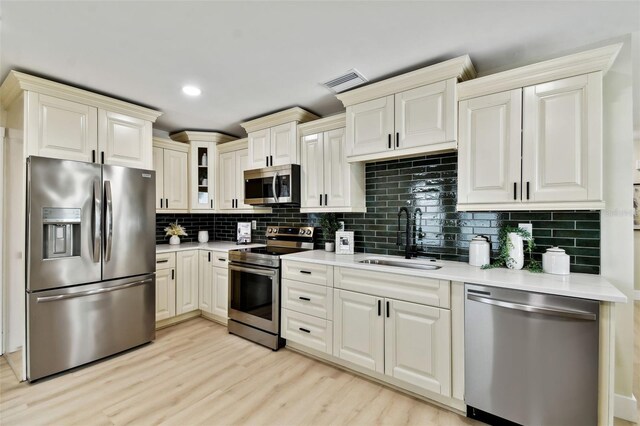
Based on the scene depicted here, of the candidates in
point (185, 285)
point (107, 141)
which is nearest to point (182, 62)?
point (107, 141)

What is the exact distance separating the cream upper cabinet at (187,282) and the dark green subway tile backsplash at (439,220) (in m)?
1.46

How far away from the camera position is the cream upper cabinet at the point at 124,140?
2.79 meters

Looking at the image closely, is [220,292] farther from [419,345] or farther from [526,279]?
[526,279]

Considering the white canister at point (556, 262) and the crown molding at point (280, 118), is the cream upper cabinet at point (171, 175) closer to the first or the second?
the crown molding at point (280, 118)

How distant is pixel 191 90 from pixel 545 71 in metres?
2.83

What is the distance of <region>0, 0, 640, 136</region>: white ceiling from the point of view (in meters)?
1.68

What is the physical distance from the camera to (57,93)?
8.21 ft

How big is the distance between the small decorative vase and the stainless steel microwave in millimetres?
2015

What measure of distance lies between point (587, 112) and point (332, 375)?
8.59 feet

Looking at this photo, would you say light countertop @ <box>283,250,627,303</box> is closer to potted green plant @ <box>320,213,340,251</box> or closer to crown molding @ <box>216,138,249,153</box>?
potted green plant @ <box>320,213,340,251</box>

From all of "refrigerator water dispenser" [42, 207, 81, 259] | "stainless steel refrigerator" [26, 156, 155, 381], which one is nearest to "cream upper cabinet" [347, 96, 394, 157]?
"stainless steel refrigerator" [26, 156, 155, 381]

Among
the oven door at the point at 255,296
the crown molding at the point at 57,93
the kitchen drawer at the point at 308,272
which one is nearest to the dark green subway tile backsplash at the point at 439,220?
the kitchen drawer at the point at 308,272

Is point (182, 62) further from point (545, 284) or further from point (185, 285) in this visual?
point (545, 284)

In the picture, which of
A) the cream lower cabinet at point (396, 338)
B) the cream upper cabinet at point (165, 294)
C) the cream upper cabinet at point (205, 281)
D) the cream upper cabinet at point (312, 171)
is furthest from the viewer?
the cream upper cabinet at point (205, 281)
